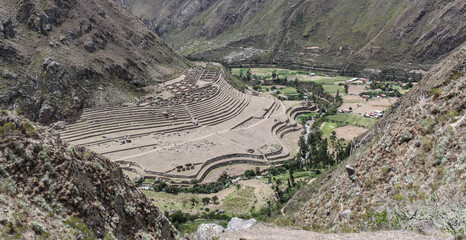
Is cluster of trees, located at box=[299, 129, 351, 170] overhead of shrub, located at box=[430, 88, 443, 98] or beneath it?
beneath

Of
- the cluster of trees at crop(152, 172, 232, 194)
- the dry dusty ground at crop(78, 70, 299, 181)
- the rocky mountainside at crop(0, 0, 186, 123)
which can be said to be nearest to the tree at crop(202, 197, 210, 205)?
the cluster of trees at crop(152, 172, 232, 194)

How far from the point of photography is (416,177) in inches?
454

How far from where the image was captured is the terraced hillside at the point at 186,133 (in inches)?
1471

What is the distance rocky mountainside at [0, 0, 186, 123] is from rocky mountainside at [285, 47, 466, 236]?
37.3 meters

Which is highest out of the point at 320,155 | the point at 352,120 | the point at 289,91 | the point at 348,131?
the point at 289,91

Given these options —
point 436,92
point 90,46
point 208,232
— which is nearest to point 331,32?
point 90,46

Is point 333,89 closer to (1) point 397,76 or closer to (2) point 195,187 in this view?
(1) point 397,76

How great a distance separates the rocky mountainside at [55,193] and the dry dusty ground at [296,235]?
3.54 meters

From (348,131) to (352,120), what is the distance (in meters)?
6.88

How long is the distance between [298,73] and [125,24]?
64.4 m

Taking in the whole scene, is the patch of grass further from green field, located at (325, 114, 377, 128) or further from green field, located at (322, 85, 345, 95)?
green field, located at (322, 85, 345, 95)

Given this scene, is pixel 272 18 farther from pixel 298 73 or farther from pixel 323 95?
pixel 323 95

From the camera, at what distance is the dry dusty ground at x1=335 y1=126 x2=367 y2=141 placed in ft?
174

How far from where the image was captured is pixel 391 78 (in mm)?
96688
